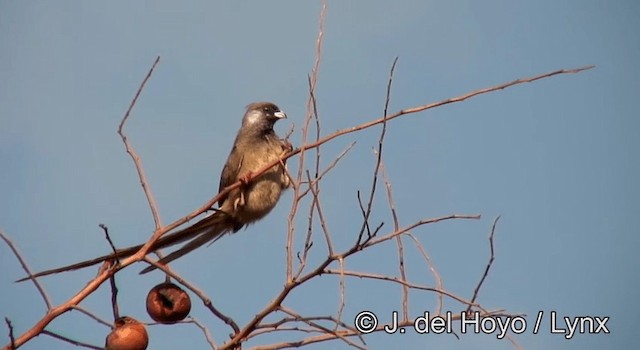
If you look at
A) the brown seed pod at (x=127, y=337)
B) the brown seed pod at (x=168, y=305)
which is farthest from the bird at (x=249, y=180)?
the brown seed pod at (x=127, y=337)

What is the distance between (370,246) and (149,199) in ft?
2.91

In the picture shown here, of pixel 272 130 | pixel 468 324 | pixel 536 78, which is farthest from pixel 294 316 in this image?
pixel 272 130

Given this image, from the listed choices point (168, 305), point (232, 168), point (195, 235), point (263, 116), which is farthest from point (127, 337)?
point (263, 116)

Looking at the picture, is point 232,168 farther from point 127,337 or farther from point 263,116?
point 127,337

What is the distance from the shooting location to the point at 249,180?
4.40 metres

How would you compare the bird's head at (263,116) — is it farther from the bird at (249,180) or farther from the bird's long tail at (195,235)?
the bird's long tail at (195,235)

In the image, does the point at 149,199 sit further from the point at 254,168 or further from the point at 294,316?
the point at 254,168

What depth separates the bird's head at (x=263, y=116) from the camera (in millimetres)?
5430

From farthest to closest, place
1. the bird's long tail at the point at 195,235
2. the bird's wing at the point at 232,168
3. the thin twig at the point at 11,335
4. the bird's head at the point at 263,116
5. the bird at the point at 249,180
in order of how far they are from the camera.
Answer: the bird's head at the point at 263,116 → the bird's wing at the point at 232,168 → the bird at the point at 249,180 → the bird's long tail at the point at 195,235 → the thin twig at the point at 11,335

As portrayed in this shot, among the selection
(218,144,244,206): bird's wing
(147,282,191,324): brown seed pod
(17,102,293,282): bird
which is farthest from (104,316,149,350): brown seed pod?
(218,144,244,206): bird's wing

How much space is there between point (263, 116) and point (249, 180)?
1150mm

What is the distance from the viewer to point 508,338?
2.99 metres

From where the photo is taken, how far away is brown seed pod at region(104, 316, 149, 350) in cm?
274

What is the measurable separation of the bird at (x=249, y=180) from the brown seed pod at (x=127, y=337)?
4.60 feet
